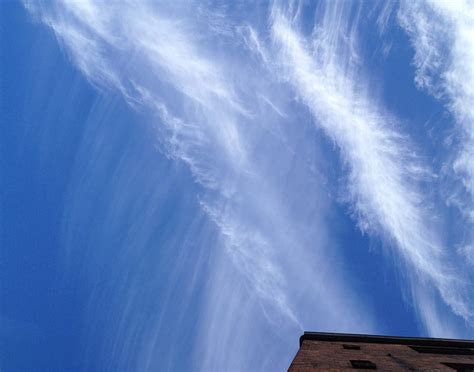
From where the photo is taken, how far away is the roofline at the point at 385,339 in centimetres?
2622

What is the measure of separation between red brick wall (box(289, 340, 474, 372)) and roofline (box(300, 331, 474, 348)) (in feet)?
3.98

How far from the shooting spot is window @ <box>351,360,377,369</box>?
17.3 meters

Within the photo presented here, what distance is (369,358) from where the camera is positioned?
779 inches

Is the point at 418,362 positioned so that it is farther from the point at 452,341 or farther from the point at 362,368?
the point at 452,341

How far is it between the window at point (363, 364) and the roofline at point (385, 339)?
804 cm

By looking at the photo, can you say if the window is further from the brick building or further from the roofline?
the roofline

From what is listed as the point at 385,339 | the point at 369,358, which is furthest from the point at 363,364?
the point at 385,339

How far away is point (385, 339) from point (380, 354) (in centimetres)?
667

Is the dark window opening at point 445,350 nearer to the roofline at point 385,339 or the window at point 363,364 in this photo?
the roofline at point 385,339

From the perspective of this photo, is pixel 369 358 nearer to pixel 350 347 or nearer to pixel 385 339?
pixel 350 347

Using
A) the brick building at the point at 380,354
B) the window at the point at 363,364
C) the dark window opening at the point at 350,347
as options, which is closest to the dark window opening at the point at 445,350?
the brick building at the point at 380,354

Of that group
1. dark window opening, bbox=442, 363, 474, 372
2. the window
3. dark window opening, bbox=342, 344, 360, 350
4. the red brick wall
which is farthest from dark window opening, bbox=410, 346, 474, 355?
the window

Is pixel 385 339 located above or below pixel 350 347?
above

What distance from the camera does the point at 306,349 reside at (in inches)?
858
